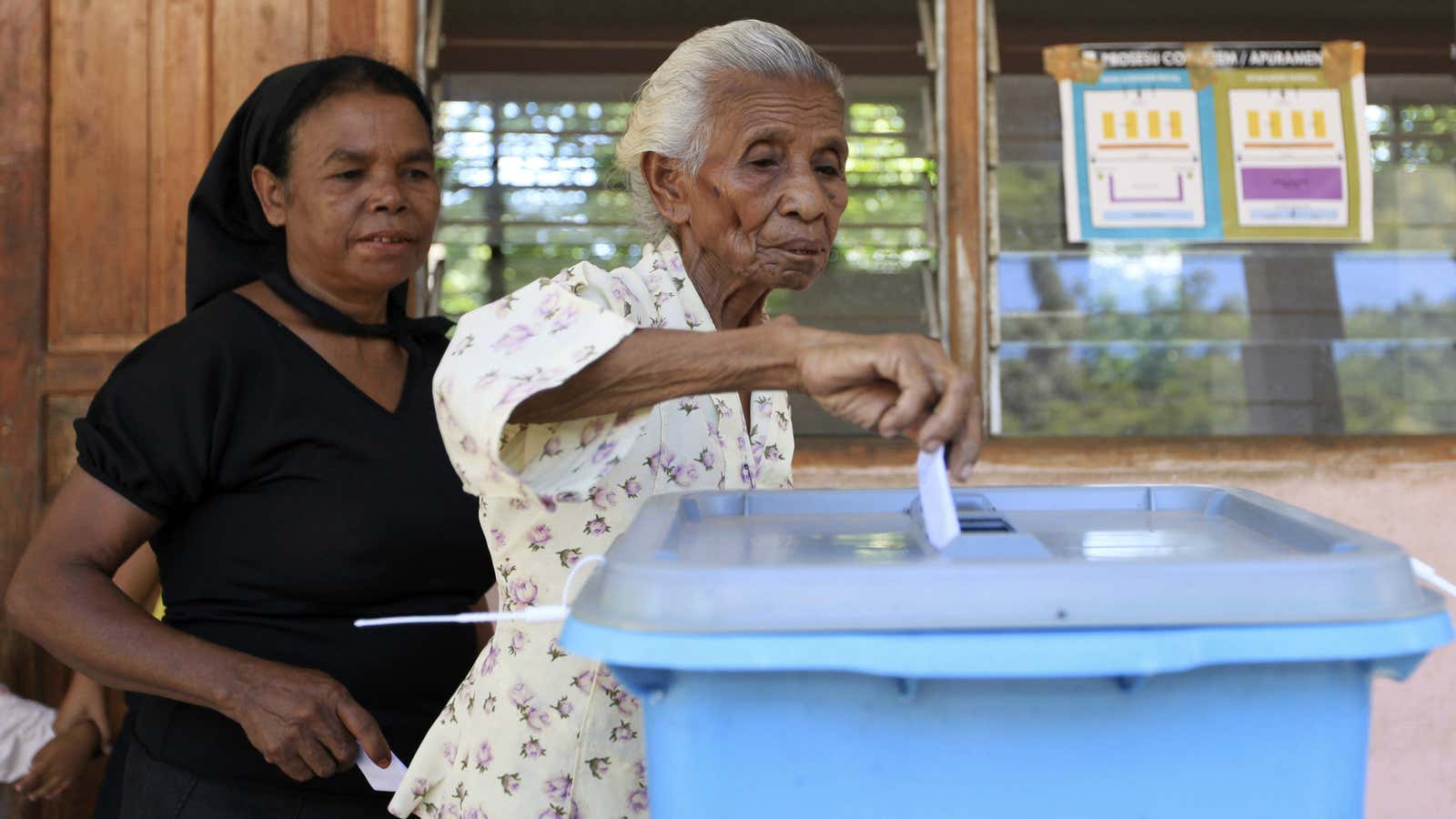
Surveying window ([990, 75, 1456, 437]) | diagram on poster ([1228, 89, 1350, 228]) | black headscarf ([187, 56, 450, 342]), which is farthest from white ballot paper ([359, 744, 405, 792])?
diagram on poster ([1228, 89, 1350, 228])

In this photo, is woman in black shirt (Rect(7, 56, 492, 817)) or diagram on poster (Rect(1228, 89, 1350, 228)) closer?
woman in black shirt (Rect(7, 56, 492, 817))

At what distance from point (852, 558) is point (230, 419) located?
1.26 metres

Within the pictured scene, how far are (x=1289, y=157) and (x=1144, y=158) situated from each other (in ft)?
1.20

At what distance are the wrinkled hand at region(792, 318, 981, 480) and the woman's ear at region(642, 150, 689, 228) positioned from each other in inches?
22.7

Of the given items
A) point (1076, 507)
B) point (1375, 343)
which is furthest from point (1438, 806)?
point (1076, 507)

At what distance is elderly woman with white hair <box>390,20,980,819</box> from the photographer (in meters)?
1.32

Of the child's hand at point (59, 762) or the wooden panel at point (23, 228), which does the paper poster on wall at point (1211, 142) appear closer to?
the wooden panel at point (23, 228)

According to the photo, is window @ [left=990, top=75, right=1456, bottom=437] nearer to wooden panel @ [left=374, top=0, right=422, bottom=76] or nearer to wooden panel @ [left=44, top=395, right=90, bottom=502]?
wooden panel @ [left=374, top=0, right=422, bottom=76]

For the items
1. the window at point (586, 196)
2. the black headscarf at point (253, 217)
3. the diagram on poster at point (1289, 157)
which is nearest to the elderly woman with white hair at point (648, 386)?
the black headscarf at point (253, 217)

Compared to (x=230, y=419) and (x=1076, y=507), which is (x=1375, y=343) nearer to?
(x=1076, y=507)

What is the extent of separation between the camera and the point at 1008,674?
3.44 feet

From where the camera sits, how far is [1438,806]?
331cm

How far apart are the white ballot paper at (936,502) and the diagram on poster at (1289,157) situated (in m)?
2.57

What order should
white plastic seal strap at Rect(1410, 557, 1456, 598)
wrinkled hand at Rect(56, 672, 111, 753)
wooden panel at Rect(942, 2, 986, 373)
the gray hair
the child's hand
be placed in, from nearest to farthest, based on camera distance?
1. white plastic seal strap at Rect(1410, 557, 1456, 598)
2. the gray hair
3. the child's hand
4. wrinkled hand at Rect(56, 672, 111, 753)
5. wooden panel at Rect(942, 2, 986, 373)
